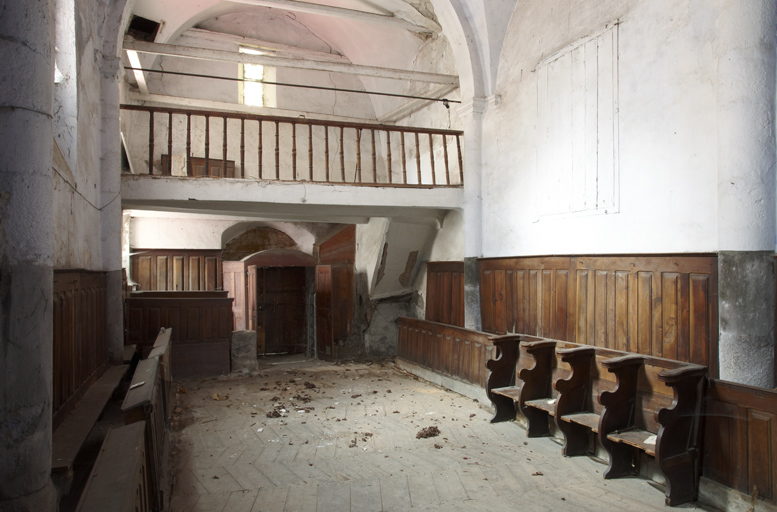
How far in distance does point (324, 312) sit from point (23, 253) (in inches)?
349

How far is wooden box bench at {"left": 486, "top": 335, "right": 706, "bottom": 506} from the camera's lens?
374 cm

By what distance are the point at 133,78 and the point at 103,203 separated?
486cm

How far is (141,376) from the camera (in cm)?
366

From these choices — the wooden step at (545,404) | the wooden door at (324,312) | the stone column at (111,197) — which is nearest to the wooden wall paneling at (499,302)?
the wooden step at (545,404)

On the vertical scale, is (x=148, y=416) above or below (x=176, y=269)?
below

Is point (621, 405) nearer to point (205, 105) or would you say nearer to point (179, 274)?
point (179, 274)

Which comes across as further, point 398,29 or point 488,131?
point 398,29

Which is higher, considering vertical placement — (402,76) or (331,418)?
(402,76)

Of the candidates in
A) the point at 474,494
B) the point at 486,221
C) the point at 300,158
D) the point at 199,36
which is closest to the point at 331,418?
the point at 474,494

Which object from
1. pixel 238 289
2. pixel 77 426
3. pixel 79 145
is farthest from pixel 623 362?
pixel 238 289

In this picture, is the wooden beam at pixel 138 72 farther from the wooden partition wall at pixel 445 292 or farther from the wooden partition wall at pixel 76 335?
the wooden partition wall at pixel 445 292

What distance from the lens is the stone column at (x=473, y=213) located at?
25.1 ft

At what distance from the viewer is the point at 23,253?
6.07 feet

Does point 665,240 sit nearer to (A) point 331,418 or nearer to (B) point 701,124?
(B) point 701,124
